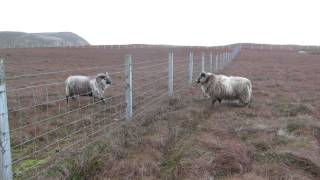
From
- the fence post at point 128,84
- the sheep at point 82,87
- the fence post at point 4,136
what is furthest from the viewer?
the sheep at point 82,87

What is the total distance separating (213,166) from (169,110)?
451cm

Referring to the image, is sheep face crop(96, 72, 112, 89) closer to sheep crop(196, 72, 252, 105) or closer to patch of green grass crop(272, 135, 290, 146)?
sheep crop(196, 72, 252, 105)

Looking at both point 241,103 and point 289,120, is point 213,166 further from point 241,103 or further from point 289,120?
point 241,103

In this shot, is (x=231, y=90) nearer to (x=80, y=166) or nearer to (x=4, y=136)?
(x=80, y=166)

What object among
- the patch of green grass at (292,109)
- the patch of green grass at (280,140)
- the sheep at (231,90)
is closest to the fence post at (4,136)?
the patch of green grass at (280,140)

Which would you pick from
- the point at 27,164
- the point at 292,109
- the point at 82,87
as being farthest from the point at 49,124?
the point at 292,109

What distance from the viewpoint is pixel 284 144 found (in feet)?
23.3

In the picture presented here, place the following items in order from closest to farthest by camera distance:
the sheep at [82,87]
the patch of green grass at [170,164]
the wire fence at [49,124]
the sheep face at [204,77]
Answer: the wire fence at [49,124]
the patch of green grass at [170,164]
the sheep face at [204,77]
the sheep at [82,87]

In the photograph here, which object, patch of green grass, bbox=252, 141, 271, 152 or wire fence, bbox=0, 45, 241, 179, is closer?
wire fence, bbox=0, 45, 241, 179

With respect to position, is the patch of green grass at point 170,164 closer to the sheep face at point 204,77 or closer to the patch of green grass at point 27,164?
the patch of green grass at point 27,164

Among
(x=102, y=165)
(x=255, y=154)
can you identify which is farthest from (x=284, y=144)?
(x=102, y=165)

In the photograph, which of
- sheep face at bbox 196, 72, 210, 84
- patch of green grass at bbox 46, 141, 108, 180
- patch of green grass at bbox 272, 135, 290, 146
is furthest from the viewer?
sheep face at bbox 196, 72, 210, 84

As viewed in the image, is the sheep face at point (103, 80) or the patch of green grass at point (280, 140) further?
the sheep face at point (103, 80)

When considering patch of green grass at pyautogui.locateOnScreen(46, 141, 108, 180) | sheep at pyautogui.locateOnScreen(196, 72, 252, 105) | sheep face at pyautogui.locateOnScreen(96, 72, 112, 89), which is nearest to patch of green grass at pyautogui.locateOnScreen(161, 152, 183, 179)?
patch of green grass at pyautogui.locateOnScreen(46, 141, 108, 180)
